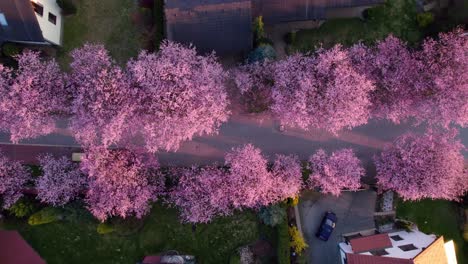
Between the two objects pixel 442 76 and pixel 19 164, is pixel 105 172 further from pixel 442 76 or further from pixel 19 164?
pixel 442 76

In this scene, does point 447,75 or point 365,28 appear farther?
point 365,28

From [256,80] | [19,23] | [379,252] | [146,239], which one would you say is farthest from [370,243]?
[19,23]

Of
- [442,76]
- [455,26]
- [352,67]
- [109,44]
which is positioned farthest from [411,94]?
[109,44]

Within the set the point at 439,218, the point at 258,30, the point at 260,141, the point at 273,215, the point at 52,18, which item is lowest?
the point at 439,218

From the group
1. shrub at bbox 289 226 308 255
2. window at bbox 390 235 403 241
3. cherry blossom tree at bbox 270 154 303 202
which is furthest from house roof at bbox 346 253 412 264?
cherry blossom tree at bbox 270 154 303 202

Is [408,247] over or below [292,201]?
below

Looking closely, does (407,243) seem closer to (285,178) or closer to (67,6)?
(285,178)

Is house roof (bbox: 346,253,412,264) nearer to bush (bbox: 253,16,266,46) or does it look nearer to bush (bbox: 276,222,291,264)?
bush (bbox: 276,222,291,264)

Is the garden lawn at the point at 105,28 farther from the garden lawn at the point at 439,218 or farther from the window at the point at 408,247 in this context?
the garden lawn at the point at 439,218
